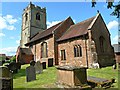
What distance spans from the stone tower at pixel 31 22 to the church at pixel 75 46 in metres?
4.44

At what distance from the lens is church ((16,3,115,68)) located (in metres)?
19.1

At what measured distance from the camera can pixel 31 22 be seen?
3628cm

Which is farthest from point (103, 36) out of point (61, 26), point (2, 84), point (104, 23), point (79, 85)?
point (2, 84)

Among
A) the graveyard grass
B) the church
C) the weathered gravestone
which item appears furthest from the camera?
the church

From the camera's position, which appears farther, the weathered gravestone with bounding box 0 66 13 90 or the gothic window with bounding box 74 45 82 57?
the gothic window with bounding box 74 45 82 57

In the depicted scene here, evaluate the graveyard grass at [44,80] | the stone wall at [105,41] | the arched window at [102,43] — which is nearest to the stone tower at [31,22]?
the stone wall at [105,41]

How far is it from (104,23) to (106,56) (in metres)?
5.29

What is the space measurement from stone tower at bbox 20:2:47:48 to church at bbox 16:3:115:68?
4.44 meters

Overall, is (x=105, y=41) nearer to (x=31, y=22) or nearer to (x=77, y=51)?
(x=77, y=51)

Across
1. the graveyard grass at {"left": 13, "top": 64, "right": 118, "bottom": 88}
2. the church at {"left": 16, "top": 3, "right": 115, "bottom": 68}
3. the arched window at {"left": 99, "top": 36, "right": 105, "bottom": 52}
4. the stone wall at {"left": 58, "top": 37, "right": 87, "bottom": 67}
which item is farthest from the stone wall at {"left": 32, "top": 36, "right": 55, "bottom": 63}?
the graveyard grass at {"left": 13, "top": 64, "right": 118, "bottom": 88}

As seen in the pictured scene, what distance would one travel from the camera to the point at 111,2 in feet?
26.3

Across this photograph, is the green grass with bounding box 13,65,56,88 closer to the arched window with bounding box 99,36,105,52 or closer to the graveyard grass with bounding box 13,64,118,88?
the graveyard grass with bounding box 13,64,118,88

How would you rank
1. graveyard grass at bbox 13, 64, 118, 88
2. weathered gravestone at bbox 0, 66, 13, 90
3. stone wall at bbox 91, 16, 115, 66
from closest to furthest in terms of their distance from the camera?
weathered gravestone at bbox 0, 66, 13, 90, graveyard grass at bbox 13, 64, 118, 88, stone wall at bbox 91, 16, 115, 66

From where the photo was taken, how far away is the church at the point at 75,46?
62.7 ft
